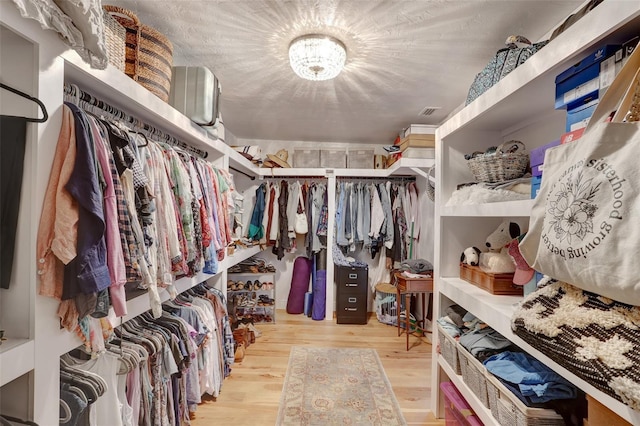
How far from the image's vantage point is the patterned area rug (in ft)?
6.23

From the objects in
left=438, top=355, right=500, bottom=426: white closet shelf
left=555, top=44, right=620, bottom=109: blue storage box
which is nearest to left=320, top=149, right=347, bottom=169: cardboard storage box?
left=438, top=355, right=500, bottom=426: white closet shelf

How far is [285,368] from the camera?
2518 millimetres

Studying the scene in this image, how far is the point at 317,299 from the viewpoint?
3.75 m

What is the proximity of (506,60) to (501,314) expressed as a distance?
1075mm

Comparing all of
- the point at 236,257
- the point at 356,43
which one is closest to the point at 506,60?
the point at 356,43

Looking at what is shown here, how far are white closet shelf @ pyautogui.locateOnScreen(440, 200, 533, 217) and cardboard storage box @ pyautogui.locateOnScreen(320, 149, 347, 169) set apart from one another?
214 centimetres

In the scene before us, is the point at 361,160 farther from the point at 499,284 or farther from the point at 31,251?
the point at 31,251

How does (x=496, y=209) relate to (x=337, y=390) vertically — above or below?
above

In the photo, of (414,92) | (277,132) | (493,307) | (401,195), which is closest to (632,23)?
Result: (493,307)

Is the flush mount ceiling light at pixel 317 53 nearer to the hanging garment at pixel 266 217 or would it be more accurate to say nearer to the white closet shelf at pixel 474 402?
the white closet shelf at pixel 474 402

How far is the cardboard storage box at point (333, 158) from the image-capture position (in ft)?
12.6

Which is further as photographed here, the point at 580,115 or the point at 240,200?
the point at 240,200

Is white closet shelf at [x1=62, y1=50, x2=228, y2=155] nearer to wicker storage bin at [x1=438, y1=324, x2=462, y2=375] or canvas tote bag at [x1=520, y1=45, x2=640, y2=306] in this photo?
canvas tote bag at [x1=520, y1=45, x2=640, y2=306]

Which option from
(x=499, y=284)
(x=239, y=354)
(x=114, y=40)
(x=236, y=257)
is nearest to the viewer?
(x=114, y=40)
